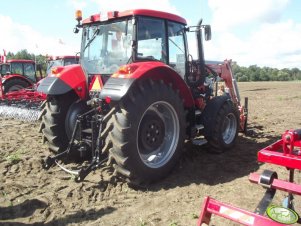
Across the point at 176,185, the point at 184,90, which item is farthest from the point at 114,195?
the point at 184,90

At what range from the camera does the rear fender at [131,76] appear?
4.08 m

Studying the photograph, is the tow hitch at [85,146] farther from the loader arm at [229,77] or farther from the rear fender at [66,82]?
the loader arm at [229,77]

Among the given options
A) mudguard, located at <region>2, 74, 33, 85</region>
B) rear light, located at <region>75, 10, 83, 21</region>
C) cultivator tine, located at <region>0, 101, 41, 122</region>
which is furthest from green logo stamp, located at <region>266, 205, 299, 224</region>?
mudguard, located at <region>2, 74, 33, 85</region>

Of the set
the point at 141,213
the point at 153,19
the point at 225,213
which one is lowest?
the point at 141,213

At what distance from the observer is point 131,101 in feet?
13.8

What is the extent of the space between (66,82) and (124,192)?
1.79m

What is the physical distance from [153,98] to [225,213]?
2.12 metres

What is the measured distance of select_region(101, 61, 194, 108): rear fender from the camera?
4078 mm

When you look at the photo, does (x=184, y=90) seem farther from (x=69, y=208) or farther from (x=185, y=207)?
(x=69, y=208)

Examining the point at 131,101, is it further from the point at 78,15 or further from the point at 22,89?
the point at 22,89

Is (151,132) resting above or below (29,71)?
below

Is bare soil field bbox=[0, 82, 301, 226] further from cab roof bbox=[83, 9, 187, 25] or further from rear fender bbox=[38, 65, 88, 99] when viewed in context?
cab roof bbox=[83, 9, 187, 25]

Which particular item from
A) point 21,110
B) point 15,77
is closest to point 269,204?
point 21,110

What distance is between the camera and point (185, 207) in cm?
385
